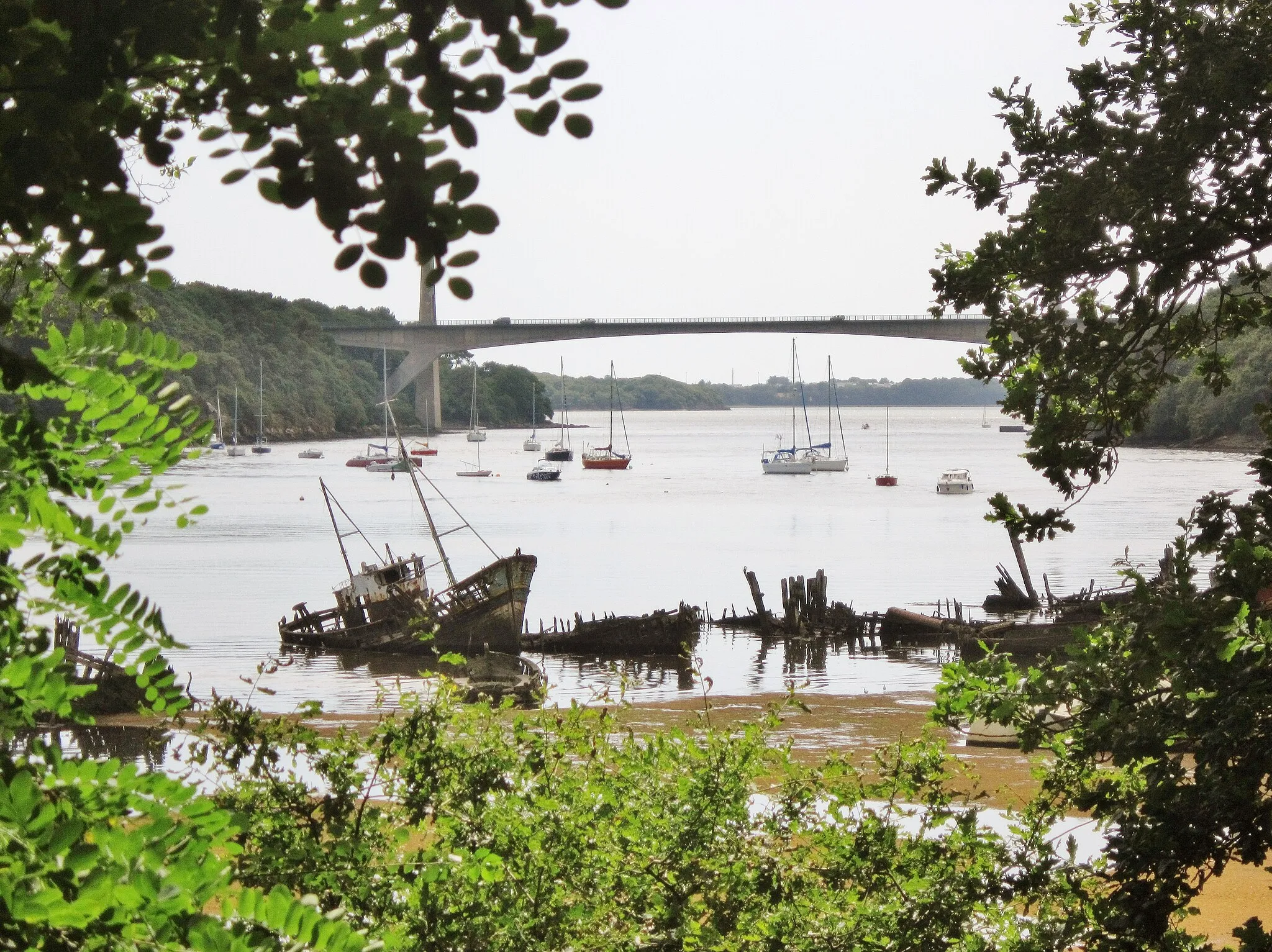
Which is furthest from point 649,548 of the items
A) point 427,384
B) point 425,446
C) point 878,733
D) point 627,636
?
point 425,446

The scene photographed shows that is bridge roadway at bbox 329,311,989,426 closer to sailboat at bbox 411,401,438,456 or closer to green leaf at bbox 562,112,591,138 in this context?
sailboat at bbox 411,401,438,456

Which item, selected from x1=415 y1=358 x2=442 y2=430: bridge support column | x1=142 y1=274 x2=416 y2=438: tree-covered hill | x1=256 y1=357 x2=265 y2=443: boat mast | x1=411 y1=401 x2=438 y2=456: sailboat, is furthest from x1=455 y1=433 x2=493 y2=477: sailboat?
x1=256 y1=357 x2=265 y2=443: boat mast

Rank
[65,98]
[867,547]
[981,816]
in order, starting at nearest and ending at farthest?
[65,98], [981,816], [867,547]

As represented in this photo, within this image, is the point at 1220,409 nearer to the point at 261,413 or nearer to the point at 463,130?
the point at 261,413

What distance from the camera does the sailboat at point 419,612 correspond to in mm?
31094

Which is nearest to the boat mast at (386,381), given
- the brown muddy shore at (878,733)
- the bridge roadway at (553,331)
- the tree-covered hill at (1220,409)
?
the bridge roadway at (553,331)

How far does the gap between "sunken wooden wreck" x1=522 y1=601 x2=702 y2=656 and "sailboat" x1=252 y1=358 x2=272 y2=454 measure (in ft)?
316

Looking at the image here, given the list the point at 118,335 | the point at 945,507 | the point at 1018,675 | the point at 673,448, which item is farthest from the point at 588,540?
the point at 673,448

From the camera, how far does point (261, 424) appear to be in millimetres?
135500

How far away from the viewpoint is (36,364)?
58.0 inches

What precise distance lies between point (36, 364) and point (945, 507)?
80.0 m

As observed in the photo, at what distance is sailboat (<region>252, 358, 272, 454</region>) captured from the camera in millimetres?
125188

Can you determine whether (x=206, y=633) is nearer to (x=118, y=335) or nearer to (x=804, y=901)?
(x=804, y=901)

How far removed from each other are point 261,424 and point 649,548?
8705cm
